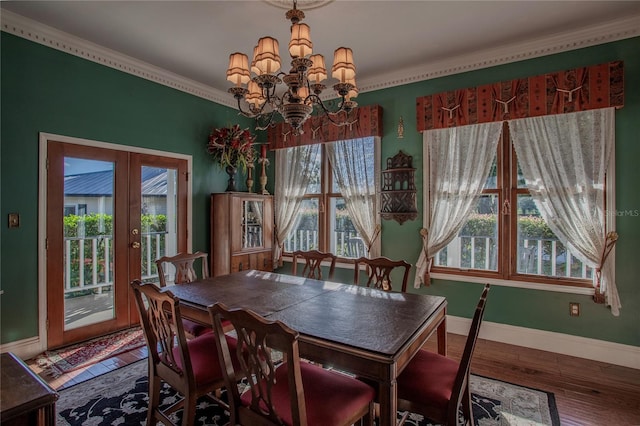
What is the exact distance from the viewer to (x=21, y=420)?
0.95 meters

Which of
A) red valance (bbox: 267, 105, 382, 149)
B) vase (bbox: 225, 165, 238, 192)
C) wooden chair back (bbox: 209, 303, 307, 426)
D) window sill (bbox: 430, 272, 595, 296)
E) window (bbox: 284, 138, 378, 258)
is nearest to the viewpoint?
wooden chair back (bbox: 209, 303, 307, 426)

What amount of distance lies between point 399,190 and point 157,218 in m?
2.94

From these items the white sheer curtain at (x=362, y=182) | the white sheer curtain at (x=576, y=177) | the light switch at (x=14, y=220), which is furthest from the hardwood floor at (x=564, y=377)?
the white sheer curtain at (x=362, y=182)

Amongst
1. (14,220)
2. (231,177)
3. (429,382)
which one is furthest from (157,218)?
(429,382)

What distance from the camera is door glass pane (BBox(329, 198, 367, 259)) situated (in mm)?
4381

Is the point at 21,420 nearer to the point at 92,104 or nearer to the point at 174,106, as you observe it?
the point at 92,104

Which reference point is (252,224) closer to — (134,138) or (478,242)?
(134,138)

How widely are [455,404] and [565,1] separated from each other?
305 cm

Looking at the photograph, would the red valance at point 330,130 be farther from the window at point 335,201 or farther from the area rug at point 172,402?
the area rug at point 172,402

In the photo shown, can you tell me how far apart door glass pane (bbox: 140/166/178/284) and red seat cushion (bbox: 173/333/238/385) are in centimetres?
214

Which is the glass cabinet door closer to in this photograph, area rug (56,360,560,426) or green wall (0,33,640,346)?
green wall (0,33,640,346)

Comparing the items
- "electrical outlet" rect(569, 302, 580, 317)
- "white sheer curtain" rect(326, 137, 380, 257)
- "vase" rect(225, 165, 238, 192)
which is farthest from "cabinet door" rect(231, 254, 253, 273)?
"electrical outlet" rect(569, 302, 580, 317)

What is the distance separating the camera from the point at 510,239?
341 cm

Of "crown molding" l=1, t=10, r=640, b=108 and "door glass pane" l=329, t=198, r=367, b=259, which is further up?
"crown molding" l=1, t=10, r=640, b=108
